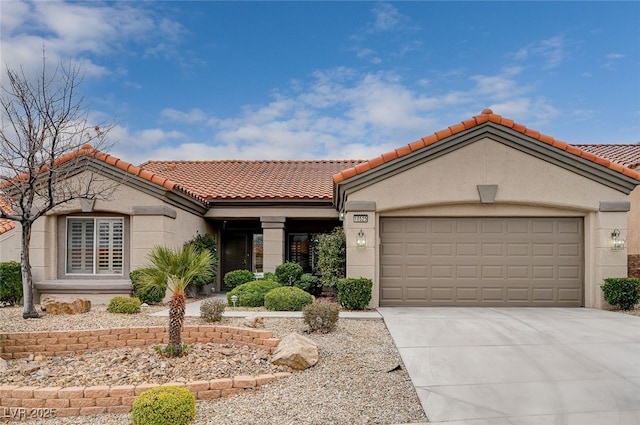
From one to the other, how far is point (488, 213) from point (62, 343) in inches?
417

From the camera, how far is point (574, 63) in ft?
43.8

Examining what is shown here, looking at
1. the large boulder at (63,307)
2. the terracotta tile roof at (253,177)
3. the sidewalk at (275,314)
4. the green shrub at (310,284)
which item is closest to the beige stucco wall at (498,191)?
the sidewalk at (275,314)

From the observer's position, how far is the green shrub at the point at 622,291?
12062mm

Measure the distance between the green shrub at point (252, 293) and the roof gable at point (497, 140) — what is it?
366 cm

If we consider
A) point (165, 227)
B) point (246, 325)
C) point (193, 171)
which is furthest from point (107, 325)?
point (193, 171)

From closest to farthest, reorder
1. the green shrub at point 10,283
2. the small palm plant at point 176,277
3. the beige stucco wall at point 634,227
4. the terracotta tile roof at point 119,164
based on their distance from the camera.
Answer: the small palm plant at point 176,277, the green shrub at point 10,283, the terracotta tile roof at point 119,164, the beige stucco wall at point 634,227

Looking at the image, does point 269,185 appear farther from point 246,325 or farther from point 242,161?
point 246,325

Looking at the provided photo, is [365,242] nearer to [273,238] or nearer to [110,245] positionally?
[273,238]

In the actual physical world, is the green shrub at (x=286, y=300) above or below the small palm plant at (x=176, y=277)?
below

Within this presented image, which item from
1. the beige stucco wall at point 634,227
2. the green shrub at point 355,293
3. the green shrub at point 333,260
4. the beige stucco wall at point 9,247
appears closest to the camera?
the green shrub at point 355,293

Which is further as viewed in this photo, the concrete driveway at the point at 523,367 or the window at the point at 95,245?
the window at the point at 95,245

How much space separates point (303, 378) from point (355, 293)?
5.27 metres

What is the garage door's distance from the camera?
1282cm

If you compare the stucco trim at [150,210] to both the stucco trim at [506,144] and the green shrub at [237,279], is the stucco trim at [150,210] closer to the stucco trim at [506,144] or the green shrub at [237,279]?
the green shrub at [237,279]
